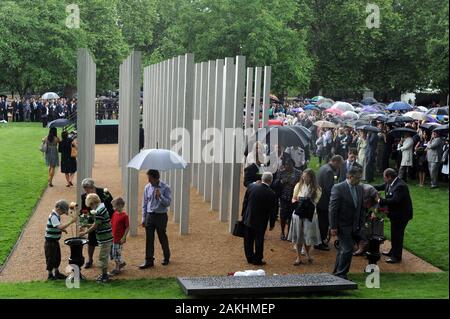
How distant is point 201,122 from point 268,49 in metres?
21.8

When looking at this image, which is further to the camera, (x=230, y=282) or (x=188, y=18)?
(x=188, y=18)

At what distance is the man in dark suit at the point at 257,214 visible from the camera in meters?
11.9

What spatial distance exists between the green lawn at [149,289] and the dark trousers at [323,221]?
225 cm

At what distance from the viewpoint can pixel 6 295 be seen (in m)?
9.52

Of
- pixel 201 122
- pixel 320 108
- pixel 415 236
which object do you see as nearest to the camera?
pixel 415 236

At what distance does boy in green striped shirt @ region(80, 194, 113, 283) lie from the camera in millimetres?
10609

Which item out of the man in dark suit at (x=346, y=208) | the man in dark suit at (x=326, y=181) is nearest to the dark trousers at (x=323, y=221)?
the man in dark suit at (x=326, y=181)

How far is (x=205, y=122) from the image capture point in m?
18.4

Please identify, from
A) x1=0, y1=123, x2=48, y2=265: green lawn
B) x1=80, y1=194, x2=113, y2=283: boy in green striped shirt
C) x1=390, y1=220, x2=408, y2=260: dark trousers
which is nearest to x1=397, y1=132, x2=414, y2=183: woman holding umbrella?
x1=390, y1=220, x2=408, y2=260: dark trousers

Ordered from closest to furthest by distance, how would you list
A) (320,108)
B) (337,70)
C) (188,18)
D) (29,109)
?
(320,108), (188,18), (29,109), (337,70)

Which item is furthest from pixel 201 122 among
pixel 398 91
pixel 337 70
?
pixel 398 91

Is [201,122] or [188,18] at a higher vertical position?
[188,18]

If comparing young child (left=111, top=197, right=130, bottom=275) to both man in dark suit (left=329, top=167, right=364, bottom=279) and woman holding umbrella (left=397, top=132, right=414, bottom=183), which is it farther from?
woman holding umbrella (left=397, top=132, right=414, bottom=183)

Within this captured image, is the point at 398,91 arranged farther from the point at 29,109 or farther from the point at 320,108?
the point at 29,109
